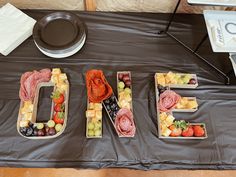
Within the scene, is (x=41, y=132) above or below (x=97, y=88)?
below

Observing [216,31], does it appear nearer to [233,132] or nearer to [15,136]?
[233,132]

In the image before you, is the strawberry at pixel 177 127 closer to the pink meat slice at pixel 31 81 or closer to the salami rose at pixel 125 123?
the salami rose at pixel 125 123

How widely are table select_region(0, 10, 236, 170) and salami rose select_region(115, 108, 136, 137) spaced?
0.22 ft

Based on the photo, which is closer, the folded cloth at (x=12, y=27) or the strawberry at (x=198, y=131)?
the strawberry at (x=198, y=131)

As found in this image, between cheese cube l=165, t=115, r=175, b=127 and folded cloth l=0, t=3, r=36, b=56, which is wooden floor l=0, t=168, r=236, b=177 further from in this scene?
folded cloth l=0, t=3, r=36, b=56

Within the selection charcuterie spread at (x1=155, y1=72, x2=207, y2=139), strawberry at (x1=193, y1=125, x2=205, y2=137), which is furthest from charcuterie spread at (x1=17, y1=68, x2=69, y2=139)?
strawberry at (x1=193, y1=125, x2=205, y2=137)

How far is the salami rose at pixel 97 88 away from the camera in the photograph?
105cm

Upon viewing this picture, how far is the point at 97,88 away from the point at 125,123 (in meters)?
0.19

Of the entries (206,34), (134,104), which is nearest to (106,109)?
(134,104)

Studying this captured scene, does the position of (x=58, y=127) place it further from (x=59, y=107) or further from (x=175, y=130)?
(x=175, y=130)

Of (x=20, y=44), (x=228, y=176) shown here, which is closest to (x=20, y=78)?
(x=20, y=44)

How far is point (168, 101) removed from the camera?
1079mm

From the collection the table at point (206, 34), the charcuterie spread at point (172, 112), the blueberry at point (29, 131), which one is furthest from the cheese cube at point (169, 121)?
the blueberry at point (29, 131)

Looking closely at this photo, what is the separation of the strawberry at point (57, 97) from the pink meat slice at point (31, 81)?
3.9 inches
